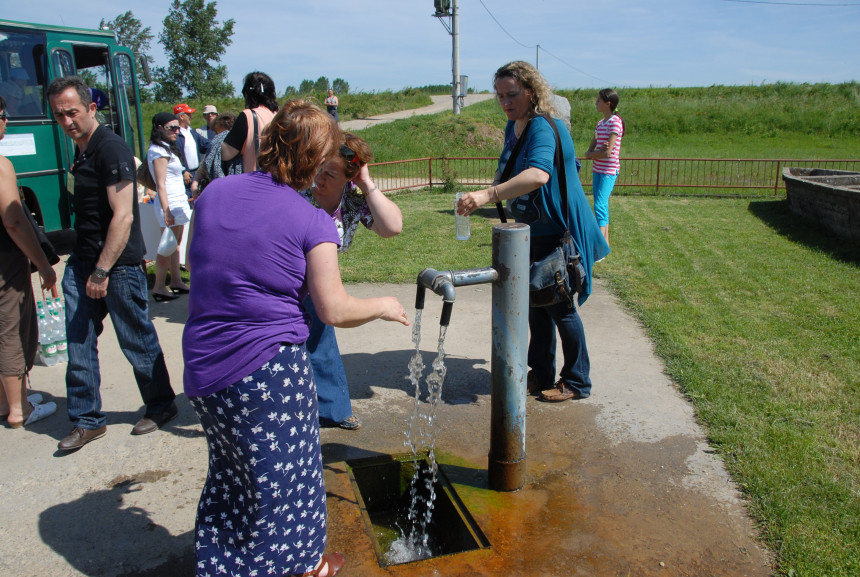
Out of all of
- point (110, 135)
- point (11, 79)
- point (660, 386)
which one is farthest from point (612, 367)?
point (11, 79)

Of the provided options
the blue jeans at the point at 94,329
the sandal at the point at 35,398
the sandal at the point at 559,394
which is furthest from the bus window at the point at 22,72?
the sandal at the point at 559,394

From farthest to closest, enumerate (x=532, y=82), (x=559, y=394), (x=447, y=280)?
(x=559, y=394) → (x=532, y=82) → (x=447, y=280)

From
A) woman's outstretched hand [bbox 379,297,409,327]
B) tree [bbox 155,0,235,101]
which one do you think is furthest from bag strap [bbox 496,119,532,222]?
tree [bbox 155,0,235,101]

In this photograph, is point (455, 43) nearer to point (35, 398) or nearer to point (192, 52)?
point (35, 398)

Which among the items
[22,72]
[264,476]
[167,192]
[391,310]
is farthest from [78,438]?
[22,72]

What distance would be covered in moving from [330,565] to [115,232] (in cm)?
195

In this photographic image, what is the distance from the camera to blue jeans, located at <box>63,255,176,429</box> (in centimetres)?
335

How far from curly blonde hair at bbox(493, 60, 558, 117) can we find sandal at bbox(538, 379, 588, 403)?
156 centimetres

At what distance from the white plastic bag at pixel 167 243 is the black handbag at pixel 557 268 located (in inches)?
146

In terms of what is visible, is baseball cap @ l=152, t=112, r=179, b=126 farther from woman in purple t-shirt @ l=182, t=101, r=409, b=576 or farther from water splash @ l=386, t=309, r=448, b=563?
woman in purple t-shirt @ l=182, t=101, r=409, b=576

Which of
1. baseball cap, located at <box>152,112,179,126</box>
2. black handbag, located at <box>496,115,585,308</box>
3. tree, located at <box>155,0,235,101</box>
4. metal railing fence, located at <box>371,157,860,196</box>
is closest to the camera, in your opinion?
black handbag, located at <box>496,115,585,308</box>

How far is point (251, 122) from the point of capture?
3.72 m

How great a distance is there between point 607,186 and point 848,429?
14.1ft

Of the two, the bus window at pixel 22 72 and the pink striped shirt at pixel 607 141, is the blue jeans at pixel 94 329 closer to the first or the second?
the pink striped shirt at pixel 607 141
